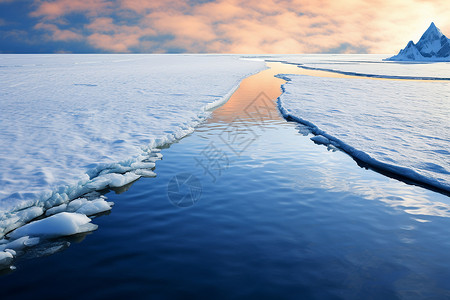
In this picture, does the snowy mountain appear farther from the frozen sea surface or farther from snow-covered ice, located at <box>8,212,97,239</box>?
snow-covered ice, located at <box>8,212,97,239</box>

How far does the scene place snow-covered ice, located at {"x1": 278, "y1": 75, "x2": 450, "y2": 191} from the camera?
6852 millimetres

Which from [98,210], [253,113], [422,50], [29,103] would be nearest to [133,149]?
[98,210]

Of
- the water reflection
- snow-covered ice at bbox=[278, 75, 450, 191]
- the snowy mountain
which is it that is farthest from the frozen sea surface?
the snowy mountain

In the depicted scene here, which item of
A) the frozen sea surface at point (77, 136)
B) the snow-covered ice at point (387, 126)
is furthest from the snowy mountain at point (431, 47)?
the frozen sea surface at point (77, 136)

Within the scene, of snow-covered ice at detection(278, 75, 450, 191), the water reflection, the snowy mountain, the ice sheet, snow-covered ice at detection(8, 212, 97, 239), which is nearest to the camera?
snow-covered ice at detection(8, 212, 97, 239)

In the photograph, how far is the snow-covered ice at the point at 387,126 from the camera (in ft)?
22.5

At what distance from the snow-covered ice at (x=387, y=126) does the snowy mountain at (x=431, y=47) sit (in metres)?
79.4

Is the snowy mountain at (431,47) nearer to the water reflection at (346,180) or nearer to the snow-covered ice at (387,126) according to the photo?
the snow-covered ice at (387,126)

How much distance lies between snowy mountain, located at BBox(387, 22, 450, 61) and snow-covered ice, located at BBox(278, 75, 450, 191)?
7940 cm

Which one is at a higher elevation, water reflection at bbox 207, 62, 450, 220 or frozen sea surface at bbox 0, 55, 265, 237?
frozen sea surface at bbox 0, 55, 265, 237

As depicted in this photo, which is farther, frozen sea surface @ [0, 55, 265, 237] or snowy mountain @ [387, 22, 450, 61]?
snowy mountain @ [387, 22, 450, 61]

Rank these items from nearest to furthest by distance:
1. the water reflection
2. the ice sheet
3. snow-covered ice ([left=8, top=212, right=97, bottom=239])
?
1. snow-covered ice ([left=8, top=212, right=97, bottom=239])
2. the water reflection
3. the ice sheet

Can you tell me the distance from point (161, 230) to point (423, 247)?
3468mm

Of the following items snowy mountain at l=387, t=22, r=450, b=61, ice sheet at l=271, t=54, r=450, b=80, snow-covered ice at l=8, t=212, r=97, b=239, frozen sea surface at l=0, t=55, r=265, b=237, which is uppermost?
snowy mountain at l=387, t=22, r=450, b=61
